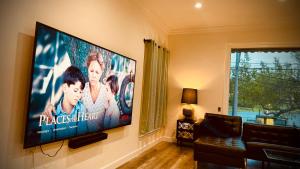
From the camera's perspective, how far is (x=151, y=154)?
12.9 ft

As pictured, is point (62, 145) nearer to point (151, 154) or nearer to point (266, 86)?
point (151, 154)

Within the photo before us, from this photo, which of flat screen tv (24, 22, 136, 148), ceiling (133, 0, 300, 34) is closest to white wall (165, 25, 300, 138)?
ceiling (133, 0, 300, 34)

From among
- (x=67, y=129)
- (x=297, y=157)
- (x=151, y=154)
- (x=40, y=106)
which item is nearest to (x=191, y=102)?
(x=151, y=154)

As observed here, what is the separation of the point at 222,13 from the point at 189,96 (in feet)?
6.24

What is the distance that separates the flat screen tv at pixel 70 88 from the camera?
1756 millimetres

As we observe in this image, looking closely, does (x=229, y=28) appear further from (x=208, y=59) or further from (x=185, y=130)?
(x=185, y=130)

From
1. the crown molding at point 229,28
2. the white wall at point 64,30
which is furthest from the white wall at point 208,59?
the white wall at point 64,30

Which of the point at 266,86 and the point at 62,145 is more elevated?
the point at 266,86

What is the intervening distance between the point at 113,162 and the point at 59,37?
2.02 metres

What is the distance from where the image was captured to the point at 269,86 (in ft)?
14.7

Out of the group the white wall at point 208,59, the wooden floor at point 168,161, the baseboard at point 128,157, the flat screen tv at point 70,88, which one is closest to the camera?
the flat screen tv at point 70,88

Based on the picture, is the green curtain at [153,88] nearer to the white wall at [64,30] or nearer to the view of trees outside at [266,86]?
the white wall at [64,30]

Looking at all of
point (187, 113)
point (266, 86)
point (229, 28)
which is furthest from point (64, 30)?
point (266, 86)

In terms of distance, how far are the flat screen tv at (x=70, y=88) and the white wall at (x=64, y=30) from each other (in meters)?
0.10
